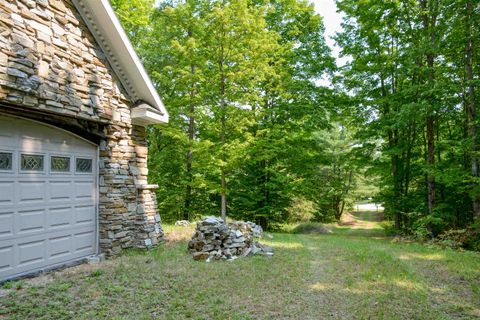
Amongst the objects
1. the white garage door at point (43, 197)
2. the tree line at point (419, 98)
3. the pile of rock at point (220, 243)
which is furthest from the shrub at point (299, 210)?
the white garage door at point (43, 197)

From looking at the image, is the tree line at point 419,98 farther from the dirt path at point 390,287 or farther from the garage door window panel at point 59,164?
the garage door window panel at point 59,164

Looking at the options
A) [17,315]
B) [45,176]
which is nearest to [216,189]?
[45,176]

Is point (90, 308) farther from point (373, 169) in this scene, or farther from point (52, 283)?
point (373, 169)

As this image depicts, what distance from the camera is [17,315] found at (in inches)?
154

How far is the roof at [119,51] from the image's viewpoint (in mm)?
6445

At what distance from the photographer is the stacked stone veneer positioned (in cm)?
507

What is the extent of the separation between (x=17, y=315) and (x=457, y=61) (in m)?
14.3

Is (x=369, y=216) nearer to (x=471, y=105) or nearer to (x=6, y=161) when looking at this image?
(x=471, y=105)

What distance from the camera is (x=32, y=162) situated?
5.72m

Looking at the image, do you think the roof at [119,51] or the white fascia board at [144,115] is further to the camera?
the white fascia board at [144,115]

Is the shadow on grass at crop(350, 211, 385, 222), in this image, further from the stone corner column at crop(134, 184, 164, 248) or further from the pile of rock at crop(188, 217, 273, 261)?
the stone corner column at crop(134, 184, 164, 248)

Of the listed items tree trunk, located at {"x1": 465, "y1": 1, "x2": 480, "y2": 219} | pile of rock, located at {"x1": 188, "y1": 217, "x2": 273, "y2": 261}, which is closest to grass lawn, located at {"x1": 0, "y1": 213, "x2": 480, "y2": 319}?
pile of rock, located at {"x1": 188, "y1": 217, "x2": 273, "y2": 261}

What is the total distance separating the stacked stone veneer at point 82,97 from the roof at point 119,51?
167 millimetres

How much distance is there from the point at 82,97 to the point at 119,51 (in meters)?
1.49
